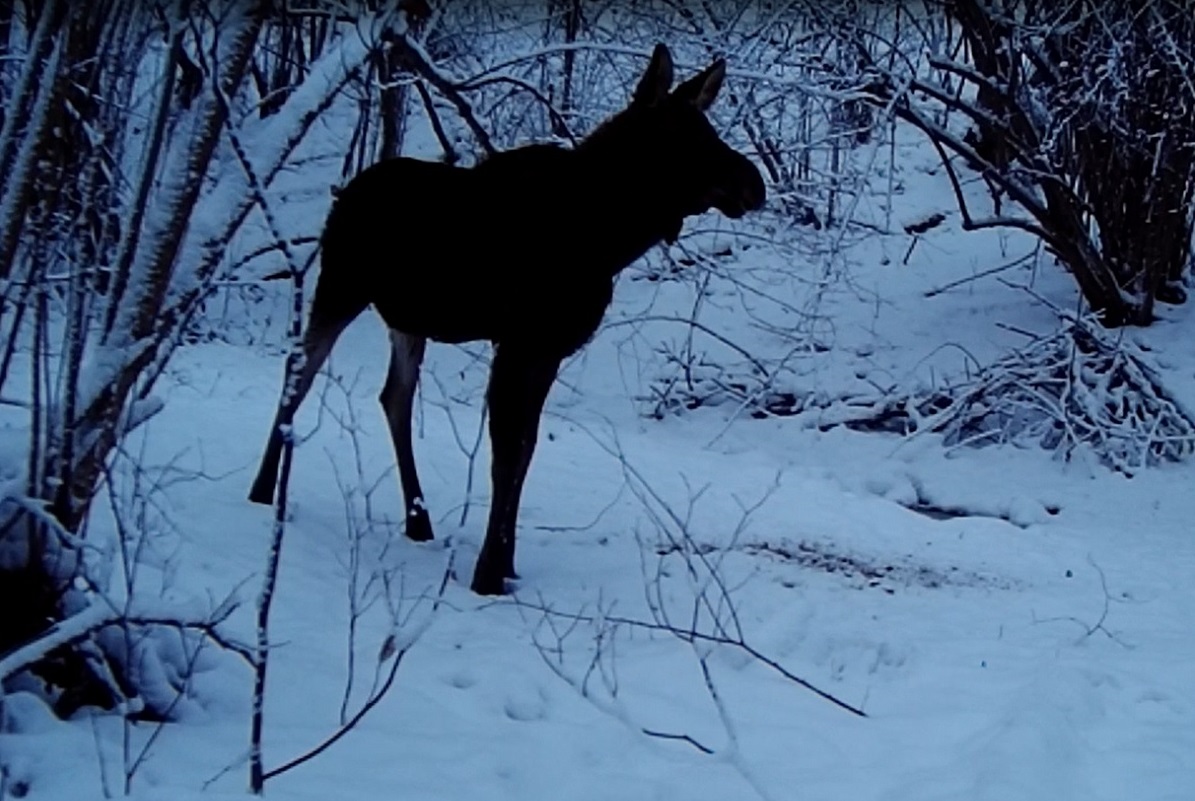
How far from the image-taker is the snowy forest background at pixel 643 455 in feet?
12.8

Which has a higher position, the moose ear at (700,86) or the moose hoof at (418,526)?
the moose ear at (700,86)

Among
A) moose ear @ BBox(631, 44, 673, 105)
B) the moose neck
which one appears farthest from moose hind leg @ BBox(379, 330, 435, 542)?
moose ear @ BBox(631, 44, 673, 105)

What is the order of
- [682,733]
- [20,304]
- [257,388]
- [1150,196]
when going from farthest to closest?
[1150,196] → [257,388] → [682,733] → [20,304]

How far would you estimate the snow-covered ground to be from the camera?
3947mm

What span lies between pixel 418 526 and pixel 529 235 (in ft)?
4.42

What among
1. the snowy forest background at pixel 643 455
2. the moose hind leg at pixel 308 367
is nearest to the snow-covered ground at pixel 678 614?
the snowy forest background at pixel 643 455

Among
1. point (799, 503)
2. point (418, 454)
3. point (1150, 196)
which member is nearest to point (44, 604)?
point (418, 454)

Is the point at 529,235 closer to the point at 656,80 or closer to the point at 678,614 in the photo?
the point at 656,80

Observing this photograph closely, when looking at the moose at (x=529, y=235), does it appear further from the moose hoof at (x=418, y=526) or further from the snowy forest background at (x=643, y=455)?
the snowy forest background at (x=643, y=455)

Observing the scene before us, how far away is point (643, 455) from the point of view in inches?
380

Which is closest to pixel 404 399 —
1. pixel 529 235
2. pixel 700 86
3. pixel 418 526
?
pixel 418 526

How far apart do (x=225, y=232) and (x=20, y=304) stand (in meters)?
0.63

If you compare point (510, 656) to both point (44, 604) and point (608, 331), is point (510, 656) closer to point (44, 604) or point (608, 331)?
point (44, 604)

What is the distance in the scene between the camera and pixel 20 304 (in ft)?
12.1
